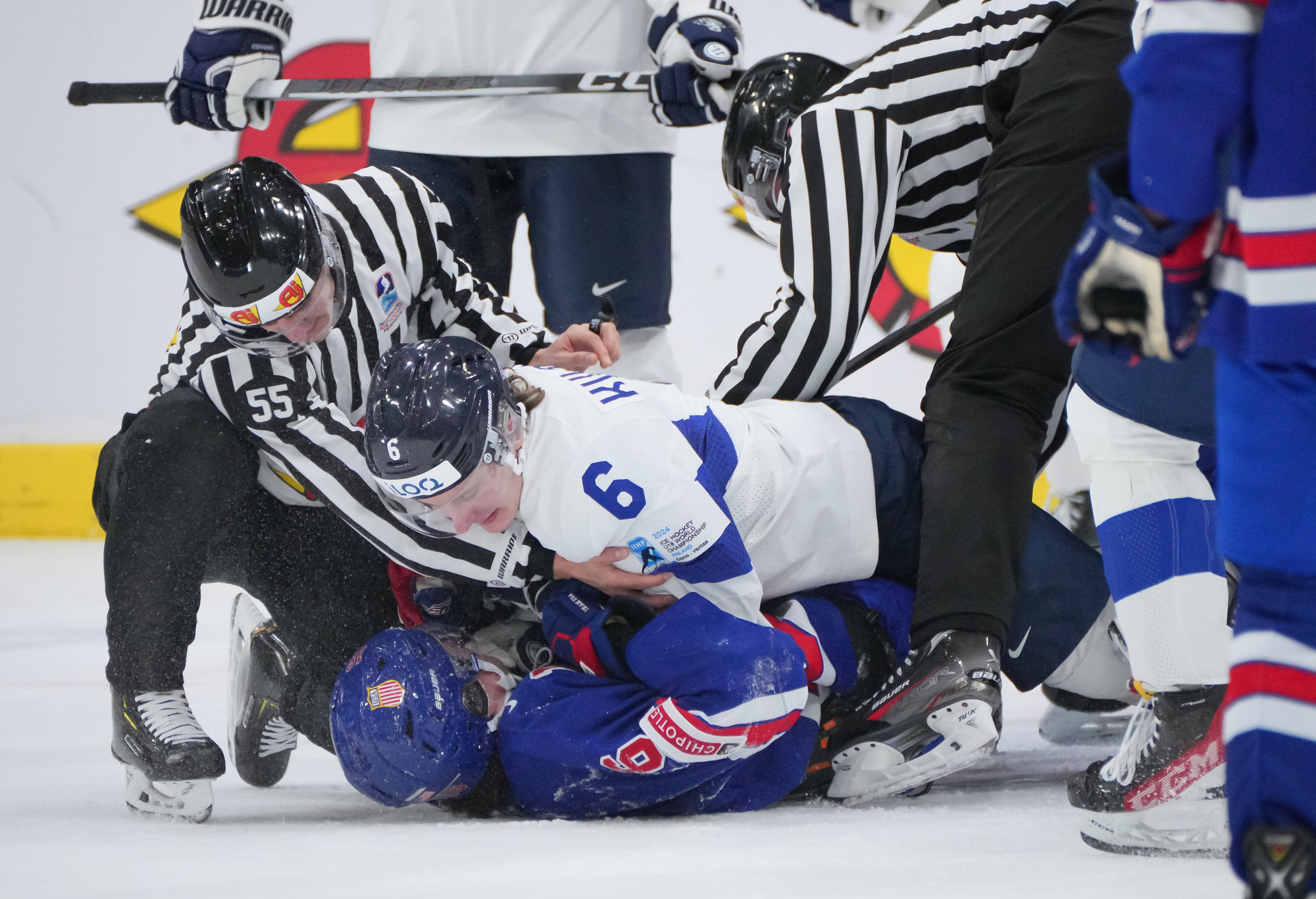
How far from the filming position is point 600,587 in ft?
5.34

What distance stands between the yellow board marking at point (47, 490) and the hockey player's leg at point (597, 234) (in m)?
2.34

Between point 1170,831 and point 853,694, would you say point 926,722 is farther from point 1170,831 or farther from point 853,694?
point 1170,831

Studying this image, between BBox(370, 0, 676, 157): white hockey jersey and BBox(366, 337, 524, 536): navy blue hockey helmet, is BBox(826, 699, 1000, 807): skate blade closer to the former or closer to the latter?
BBox(366, 337, 524, 536): navy blue hockey helmet

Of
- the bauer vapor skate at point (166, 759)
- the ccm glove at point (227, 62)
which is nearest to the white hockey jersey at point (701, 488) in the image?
the bauer vapor skate at point (166, 759)

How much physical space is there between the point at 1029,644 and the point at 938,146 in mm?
668

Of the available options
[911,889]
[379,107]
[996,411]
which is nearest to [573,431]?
[996,411]

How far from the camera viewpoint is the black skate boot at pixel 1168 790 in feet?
4.07

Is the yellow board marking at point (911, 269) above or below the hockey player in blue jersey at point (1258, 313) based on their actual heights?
below

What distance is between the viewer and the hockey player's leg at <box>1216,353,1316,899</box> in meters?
0.80

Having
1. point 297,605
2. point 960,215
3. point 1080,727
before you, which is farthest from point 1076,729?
point 297,605

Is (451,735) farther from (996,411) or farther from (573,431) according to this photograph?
(996,411)

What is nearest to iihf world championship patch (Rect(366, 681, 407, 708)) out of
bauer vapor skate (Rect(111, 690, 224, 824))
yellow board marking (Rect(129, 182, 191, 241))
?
bauer vapor skate (Rect(111, 690, 224, 824))

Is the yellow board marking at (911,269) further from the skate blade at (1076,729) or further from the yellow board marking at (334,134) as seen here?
the skate blade at (1076,729)

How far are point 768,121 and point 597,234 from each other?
471mm
